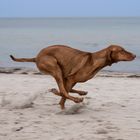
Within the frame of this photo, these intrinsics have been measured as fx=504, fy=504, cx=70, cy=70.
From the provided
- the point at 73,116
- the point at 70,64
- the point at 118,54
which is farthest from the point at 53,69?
the point at 118,54

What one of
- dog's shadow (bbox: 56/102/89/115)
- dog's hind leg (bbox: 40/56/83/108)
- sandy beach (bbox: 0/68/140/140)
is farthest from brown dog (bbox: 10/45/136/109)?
sandy beach (bbox: 0/68/140/140)

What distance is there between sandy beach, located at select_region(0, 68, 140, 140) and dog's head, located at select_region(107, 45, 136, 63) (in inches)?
39.6

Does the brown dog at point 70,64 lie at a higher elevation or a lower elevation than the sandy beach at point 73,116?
higher

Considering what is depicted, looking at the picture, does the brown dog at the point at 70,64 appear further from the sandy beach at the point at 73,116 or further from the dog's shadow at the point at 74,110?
the sandy beach at the point at 73,116

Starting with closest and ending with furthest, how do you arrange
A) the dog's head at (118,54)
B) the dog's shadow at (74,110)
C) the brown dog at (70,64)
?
the dog's head at (118,54) → the brown dog at (70,64) → the dog's shadow at (74,110)

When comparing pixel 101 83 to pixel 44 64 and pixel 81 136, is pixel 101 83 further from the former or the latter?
pixel 81 136

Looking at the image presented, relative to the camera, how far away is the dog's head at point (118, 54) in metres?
8.21

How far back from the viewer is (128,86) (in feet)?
43.3

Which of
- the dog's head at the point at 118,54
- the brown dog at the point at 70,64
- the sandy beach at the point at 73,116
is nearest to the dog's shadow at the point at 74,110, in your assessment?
the sandy beach at the point at 73,116

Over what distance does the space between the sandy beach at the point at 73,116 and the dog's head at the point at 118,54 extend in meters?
1.01

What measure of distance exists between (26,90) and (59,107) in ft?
9.13

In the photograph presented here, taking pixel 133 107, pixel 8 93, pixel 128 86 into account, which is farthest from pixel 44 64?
pixel 128 86

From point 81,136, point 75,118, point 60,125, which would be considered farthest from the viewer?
point 75,118

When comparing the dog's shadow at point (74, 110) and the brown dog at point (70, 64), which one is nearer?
the brown dog at point (70, 64)
